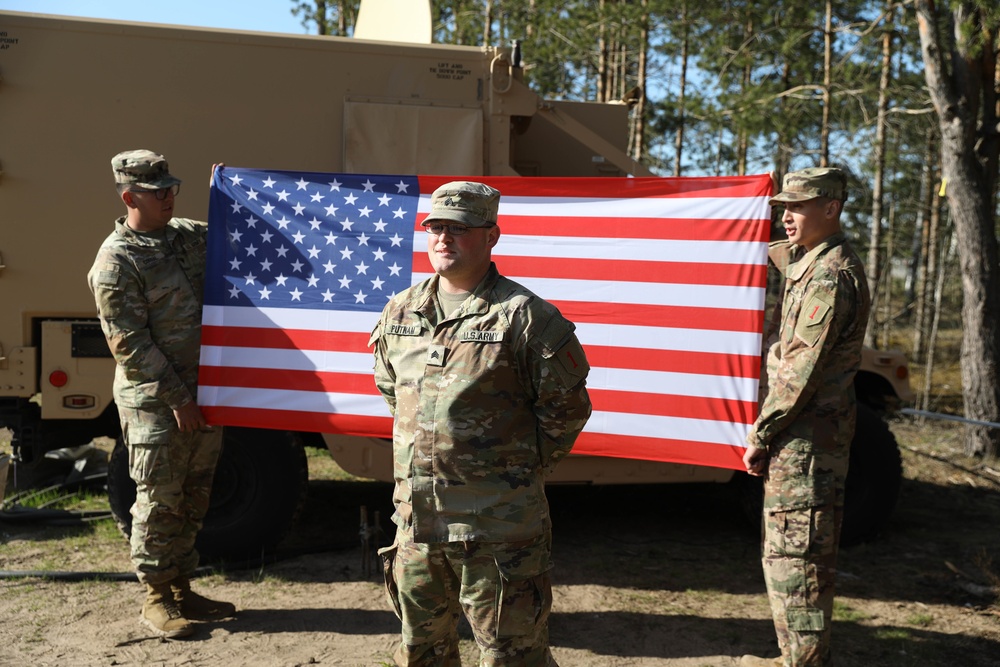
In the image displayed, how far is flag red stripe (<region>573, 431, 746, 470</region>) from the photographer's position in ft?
12.7

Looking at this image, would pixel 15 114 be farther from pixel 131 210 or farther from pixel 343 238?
pixel 343 238

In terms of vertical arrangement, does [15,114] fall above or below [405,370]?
above

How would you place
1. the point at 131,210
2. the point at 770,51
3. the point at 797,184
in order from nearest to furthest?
the point at 797,184, the point at 131,210, the point at 770,51

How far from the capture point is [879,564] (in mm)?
5098

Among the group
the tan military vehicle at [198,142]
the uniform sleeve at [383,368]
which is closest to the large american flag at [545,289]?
the tan military vehicle at [198,142]

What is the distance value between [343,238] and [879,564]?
3427mm

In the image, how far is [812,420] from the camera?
10.9 ft

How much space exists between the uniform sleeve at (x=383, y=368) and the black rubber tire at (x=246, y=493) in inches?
78.2

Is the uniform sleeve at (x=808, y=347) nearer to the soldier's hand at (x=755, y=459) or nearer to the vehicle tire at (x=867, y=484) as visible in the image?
the soldier's hand at (x=755, y=459)

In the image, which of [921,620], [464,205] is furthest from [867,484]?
[464,205]

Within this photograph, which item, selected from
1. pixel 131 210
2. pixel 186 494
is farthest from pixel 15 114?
pixel 186 494

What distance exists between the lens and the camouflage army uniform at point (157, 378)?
3.79m

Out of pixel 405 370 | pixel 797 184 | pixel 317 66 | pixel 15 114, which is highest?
pixel 317 66

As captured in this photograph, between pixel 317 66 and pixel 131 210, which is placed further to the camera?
pixel 317 66
